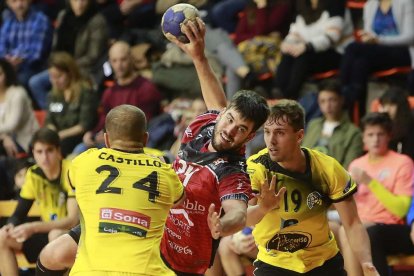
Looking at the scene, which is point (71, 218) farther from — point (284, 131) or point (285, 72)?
point (285, 72)

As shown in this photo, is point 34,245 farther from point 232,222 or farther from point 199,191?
point 232,222

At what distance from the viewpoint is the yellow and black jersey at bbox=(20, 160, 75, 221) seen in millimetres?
8320

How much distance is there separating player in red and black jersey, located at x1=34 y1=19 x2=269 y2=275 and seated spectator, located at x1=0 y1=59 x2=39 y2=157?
486 centimetres

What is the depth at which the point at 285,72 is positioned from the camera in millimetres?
10031

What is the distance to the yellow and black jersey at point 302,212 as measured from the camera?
5.95m

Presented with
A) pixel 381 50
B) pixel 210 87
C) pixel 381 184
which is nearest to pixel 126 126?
pixel 210 87

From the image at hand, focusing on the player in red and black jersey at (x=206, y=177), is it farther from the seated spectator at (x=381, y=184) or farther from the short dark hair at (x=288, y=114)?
the seated spectator at (x=381, y=184)

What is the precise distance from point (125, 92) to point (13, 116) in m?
1.31

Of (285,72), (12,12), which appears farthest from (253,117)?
(12,12)

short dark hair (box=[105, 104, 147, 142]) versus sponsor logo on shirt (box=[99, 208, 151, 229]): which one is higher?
short dark hair (box=[105, 104, 147, 142])

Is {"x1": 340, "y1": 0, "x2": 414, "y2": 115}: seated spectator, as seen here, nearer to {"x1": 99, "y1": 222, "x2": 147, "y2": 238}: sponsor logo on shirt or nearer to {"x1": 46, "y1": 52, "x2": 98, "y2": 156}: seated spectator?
{"x1": 46, "y1": 52, "x2": 98, "y2": 156}: seated spectator

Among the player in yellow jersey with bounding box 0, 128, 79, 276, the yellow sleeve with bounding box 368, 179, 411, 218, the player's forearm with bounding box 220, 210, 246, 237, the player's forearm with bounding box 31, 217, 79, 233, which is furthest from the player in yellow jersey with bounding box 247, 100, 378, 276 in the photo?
the player in yellow jersey with bounding box 0, 128, 79, 276

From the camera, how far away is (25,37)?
11914 mm

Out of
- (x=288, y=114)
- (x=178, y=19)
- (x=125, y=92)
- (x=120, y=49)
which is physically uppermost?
(x=178, y=19)
